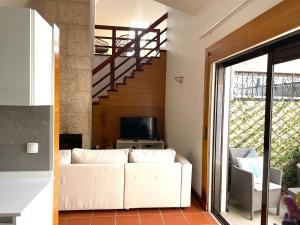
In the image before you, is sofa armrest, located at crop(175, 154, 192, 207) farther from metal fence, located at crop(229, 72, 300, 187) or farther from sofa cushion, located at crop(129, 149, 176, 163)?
metal fence, located at crop(229, 72, 300, 187)

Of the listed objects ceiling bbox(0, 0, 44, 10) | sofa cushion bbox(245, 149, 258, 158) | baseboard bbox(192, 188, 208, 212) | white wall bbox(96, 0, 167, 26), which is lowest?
baseboard bbox(192, 188, 208, 212)

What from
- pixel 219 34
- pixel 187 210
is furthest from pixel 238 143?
pixel 219 34

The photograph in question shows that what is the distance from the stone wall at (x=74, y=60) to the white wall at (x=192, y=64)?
1.78m

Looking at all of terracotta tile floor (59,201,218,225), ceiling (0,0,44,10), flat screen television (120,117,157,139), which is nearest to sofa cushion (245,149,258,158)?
terracotta tile floor (59,201,218,225)

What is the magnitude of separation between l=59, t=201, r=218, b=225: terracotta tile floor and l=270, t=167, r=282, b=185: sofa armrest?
1.11 metres

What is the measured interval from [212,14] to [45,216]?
2.87 m

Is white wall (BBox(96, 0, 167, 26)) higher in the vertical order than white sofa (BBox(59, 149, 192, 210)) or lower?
higher

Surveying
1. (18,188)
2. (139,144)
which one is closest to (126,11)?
(139,144)

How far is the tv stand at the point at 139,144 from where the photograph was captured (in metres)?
5.98

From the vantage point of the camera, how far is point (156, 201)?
3301 mm

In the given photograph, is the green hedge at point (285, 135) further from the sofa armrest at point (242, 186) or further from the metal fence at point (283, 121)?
the sofa armrest at point (242, 186)

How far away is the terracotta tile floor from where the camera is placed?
3.04 meters

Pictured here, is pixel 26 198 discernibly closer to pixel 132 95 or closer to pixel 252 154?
pixel 252 154

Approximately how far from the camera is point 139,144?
607 cm
